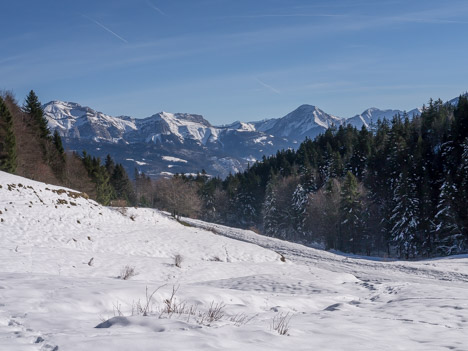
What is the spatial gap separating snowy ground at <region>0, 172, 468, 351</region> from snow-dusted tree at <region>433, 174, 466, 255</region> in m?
13.9

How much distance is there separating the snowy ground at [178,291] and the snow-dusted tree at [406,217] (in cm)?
1672

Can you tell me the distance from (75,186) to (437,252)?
4482 cm

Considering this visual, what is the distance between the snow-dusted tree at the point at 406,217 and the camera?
40.3 m

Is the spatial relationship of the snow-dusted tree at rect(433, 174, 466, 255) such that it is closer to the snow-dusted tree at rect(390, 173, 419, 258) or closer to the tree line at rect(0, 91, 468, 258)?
the tree line at rect(0, 91, 468, 258)

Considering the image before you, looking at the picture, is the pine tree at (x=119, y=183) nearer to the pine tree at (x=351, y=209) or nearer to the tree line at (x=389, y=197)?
the tree line at (x=389, y=197)

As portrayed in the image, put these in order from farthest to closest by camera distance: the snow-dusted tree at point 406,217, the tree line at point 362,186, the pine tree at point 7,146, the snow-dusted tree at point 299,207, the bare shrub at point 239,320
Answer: the snow-dusted tree at point 299,207 → the snow-dusted tree at point 406,217 → the tree line at point 362,186 → the pine tree at point 7,146 → the bare shrub at point 239,320

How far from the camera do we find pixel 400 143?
162ft

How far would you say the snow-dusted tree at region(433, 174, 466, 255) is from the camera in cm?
3625

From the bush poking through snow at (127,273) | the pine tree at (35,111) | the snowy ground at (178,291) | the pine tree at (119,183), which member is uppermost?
the pine tree at (35,111)

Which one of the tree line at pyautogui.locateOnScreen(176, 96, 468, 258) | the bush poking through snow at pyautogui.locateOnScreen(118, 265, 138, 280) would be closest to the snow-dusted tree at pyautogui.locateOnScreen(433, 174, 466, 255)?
the tree line at pyautogui.locateOnScreen(176, 96, 468, 258)

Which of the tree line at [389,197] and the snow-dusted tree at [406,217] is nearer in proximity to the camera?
the tree line at [389,197]

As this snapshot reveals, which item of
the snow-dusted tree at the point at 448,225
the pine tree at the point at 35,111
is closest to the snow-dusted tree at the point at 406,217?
the snow-dusted tree at the point at 448,225

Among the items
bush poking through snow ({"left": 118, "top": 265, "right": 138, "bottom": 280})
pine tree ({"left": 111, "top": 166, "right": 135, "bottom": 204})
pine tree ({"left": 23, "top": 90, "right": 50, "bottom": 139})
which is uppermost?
pine tree ({"left": 23, "top": 90, "right": 50, "bottom": 139})

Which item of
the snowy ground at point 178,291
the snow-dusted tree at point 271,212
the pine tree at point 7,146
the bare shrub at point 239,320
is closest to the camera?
the snowy ground at point 178,291
